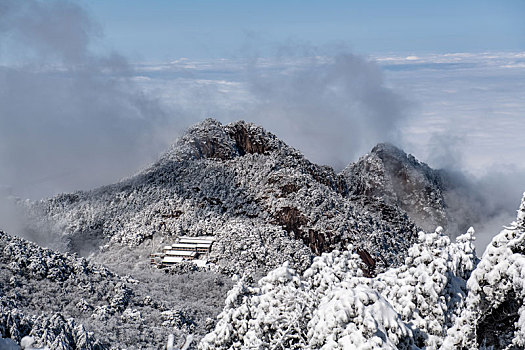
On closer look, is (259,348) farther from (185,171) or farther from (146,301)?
(185,171)

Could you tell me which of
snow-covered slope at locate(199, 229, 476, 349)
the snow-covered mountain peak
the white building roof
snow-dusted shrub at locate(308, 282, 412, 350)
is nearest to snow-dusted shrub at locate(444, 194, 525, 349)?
snow-covered slope at locate(199, 229, 476, 349)

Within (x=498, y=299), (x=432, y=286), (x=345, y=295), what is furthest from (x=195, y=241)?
(x=498, y=299)

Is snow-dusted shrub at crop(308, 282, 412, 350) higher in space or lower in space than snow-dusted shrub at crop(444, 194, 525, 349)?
lower

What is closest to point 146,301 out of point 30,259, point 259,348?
point 30,259

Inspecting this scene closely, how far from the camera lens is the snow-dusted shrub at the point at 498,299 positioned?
1308cm

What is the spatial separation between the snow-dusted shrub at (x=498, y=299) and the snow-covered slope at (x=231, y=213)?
89.8 feet

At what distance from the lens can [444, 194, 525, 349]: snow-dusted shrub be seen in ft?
42.9

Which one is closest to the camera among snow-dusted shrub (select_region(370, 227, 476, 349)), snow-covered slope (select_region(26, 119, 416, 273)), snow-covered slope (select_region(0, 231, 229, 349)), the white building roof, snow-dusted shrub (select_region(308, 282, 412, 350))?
snow-dusted shrub (select_region(308, 282, 412, 350))

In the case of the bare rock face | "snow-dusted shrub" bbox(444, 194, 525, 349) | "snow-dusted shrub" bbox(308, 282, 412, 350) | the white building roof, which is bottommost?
"snow-dusted shrub" bbox(308, 282, 412, 350)

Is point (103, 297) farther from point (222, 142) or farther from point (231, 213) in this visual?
point (222, 142)

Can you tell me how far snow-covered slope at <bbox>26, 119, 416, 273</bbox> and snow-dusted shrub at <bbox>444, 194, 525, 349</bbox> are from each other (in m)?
27.4

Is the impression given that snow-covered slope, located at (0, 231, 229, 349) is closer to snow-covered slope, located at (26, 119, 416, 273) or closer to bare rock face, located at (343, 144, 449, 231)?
snow-covered slope, located at (26, 119, 416, 273)

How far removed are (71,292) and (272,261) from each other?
53.7ft

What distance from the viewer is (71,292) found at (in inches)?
1249
